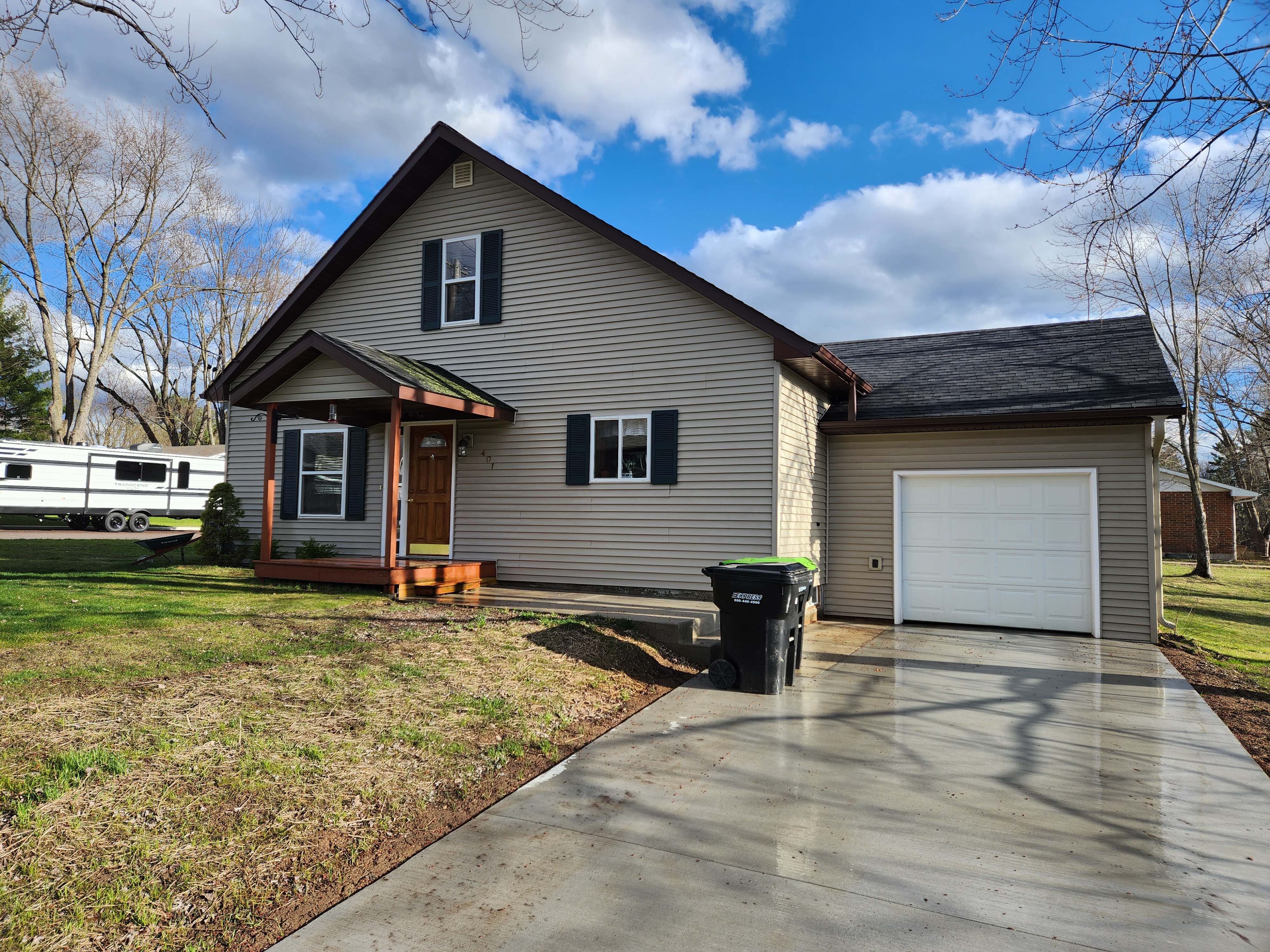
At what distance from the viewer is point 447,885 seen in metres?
3.15

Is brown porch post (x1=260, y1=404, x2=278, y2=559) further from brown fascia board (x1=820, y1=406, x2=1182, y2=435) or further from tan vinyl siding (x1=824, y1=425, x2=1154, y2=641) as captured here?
tan vinyl siding (x1=824, y1=425, x2=1154, y2=641)

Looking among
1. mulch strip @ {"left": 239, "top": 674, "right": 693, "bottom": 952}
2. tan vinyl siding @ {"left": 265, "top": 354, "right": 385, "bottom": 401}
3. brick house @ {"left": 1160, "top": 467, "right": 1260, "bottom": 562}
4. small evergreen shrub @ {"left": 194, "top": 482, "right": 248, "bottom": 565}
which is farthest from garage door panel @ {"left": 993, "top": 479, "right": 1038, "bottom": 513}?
brick house @ {"left": 1160, "top": 467, "right": 1260, "bottom": 562}

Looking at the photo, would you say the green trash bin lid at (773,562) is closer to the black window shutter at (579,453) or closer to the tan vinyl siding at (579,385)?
the tan vinyl siding at (579,385)

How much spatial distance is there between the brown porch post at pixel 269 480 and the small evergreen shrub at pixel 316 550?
2.16ft

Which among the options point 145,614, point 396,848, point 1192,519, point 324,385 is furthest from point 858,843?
point 1192,519

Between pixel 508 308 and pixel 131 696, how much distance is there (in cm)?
766

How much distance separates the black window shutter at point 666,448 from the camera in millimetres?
9844

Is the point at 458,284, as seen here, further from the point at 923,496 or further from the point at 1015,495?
the point at 1015,495

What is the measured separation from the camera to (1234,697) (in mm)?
→ 6758

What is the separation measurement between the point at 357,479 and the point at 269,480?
1.58 meters

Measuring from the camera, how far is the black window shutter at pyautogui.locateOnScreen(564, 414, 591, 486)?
33.9 ft

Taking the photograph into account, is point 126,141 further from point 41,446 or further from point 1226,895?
point 1226,895

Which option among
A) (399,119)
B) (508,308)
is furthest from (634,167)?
(399,119)

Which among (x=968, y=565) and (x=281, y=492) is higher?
(x=281, y=492)
